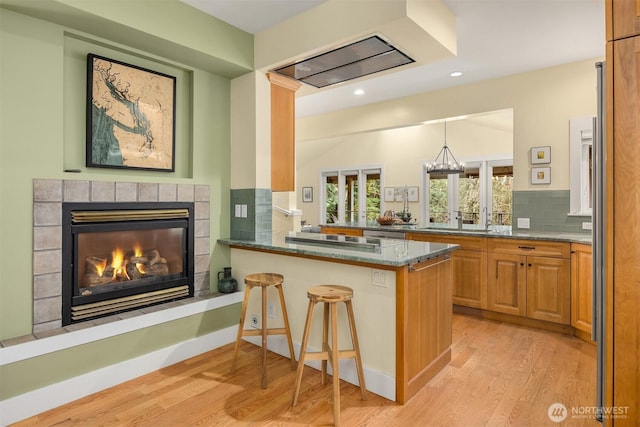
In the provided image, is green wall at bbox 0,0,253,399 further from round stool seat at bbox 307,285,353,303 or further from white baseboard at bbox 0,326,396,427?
round stool seat at bbox 307,285,353,303

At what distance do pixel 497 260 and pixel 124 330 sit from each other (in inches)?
136

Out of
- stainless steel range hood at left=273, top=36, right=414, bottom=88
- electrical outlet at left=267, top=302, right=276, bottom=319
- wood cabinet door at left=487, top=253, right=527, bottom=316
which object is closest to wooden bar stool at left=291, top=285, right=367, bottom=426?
electrical outlet at left=267, top=302, right=276, bottom=319

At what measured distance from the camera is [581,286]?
3.35m

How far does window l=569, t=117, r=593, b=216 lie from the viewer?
384cm

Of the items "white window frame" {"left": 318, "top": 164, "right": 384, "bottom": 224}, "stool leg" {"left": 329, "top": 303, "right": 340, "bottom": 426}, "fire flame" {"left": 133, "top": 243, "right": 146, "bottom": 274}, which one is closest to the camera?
"stool leg" {"left": 329, "top": 303, "right": 340, "bottom": 426}

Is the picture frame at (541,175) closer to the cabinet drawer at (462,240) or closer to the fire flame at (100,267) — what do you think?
the cabinet drawer at (462,240)

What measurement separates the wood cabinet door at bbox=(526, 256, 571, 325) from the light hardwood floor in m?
0.49

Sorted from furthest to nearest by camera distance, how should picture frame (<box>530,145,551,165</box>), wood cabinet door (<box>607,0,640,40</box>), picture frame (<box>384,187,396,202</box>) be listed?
picture frame (<box>384,187,396,202</box>), picture frame (<box>530,145,551,165</box>), wood cabinet door (<box>607,0,640,40</box>)

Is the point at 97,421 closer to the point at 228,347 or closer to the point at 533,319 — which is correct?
the point at 228,347

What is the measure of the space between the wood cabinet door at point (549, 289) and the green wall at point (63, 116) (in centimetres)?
299

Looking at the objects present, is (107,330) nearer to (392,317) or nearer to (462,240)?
(392,317)

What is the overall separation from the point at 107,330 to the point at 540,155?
441 cm

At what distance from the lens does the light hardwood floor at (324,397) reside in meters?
2.12

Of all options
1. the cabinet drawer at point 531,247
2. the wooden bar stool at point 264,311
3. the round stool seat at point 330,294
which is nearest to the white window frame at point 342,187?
the cabinet drawer at point 531,247
